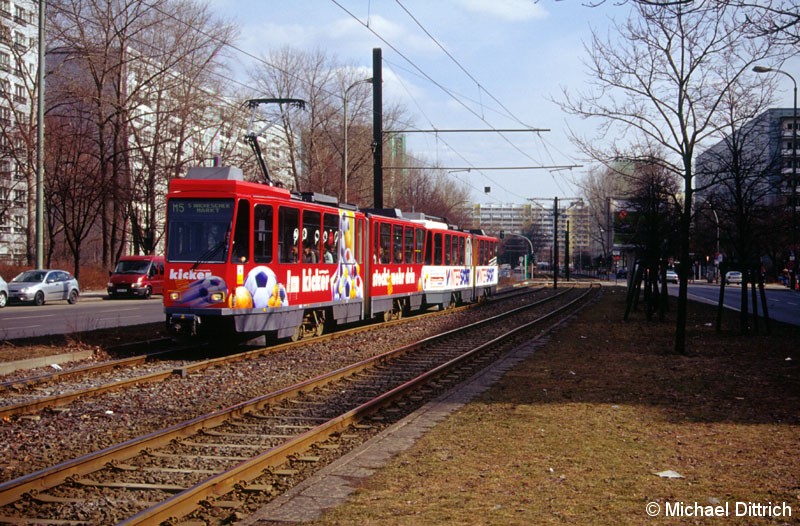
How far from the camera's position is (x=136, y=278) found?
39.2 metres

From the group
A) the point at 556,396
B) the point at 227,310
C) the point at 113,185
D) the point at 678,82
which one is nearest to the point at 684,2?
the point at 556,396

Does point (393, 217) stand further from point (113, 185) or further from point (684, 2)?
point (113, 185)

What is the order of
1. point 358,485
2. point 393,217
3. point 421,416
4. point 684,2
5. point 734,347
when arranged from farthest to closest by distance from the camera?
point 393,217 → point 734,347 → point 421,416 → point 684,2 → point 358,485

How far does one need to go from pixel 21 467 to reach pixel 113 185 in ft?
125

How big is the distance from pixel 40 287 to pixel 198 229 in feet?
68.8

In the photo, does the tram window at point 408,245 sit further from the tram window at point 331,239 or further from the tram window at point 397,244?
the tram window at point 331,239

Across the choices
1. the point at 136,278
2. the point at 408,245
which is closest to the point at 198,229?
the point at 408,245

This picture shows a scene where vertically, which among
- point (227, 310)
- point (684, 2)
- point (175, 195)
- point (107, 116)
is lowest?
point (227, 310)

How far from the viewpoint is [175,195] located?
16.0 m

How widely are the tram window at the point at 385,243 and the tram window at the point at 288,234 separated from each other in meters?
6.44

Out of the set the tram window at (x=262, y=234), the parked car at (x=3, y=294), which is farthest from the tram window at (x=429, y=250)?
the parked car at (x=3, y=294)

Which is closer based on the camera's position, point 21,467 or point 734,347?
point 21,467

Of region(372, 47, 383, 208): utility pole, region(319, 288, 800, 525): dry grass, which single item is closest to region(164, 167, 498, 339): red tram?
region(319, 288, 800, 525): dry grass

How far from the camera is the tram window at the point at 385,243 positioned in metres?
24.1
